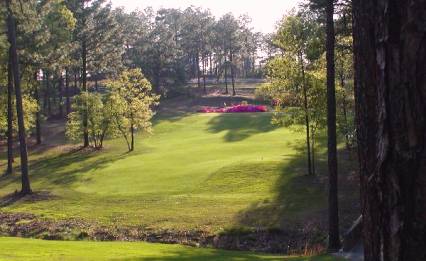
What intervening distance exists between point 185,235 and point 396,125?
19.4 meters

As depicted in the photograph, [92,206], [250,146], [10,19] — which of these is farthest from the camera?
[250,146]

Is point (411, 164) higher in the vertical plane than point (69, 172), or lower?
higher

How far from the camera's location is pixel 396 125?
6.88ft

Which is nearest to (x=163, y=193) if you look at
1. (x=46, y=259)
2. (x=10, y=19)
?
(x=10, y=19)

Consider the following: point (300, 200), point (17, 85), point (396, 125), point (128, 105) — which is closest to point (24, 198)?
point (17, 85)

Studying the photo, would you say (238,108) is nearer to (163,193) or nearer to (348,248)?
(163,193)

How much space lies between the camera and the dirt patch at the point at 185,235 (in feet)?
64.4

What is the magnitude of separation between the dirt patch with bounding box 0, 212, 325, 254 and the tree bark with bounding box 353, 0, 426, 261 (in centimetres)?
1658

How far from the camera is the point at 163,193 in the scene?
27.7 metres

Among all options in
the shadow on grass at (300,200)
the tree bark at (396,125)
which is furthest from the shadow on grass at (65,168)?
the tree bark at (396,125)

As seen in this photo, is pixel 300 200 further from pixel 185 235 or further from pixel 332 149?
pixel 332 149

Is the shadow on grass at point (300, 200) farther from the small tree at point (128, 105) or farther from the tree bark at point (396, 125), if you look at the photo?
the tree bark at point (396, 125)

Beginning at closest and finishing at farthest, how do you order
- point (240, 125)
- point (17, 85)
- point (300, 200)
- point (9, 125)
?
1. point (300, 200)
2. point (17, 85)
3. point (9, 125)
4. point (240, 125)

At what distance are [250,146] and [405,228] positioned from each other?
37.0 metres
